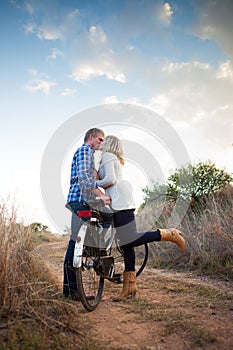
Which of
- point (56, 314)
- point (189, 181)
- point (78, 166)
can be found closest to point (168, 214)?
point (189, 181)

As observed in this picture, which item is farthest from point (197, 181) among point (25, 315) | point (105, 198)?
point (25, 315)

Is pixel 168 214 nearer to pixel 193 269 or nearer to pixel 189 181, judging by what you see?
pixel 189 181

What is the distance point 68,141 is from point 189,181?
14.3ft

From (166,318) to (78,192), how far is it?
1731mm

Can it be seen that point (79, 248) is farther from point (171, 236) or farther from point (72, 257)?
point (171, 236)

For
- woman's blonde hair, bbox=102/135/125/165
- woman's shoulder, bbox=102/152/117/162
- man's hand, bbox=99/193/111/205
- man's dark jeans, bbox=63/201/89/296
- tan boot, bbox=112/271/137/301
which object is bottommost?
tan boot, bbox=112/271/137/301

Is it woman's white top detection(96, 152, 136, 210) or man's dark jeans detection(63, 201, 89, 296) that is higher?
woman's white top detection(96, 152, 136, 210)

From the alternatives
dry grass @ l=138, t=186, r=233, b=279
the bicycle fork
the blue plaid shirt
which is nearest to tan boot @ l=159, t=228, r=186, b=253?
dry grass @ l=138, t=186, r=233, b=279

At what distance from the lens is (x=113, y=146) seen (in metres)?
4.01

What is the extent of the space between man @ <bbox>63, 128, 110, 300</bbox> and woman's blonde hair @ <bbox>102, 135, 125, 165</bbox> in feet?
0.54

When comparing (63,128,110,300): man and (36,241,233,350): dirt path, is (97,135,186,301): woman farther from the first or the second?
(36,241,233,350): dirt path

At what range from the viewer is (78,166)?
3.83 meters

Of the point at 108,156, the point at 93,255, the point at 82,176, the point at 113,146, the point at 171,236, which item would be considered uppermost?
the point at 113,146

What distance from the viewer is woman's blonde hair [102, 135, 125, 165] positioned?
400cm
